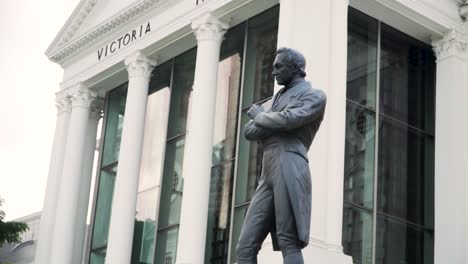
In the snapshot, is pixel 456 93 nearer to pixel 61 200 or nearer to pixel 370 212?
pixel 370 212

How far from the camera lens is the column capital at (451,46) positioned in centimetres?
2758

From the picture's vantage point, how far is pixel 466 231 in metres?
26.4

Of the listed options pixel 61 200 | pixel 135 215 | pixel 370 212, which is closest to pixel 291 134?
pixel 370 212

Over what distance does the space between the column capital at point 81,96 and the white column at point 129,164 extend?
2983 millimetres

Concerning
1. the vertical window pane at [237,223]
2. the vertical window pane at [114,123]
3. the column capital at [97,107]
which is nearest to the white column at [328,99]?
the vertical window pane at [237,223]

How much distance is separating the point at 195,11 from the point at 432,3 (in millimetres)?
6101

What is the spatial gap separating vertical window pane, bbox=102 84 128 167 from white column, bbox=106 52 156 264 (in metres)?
2.87

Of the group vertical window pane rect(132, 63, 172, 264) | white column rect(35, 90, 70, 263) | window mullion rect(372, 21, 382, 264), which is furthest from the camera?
white column rect(35, 90, 70, 263)

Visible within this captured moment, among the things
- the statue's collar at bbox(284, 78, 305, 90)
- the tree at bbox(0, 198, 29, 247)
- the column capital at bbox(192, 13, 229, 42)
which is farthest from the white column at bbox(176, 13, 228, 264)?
the statue's collar at bbox(284, 78, 305, 90)

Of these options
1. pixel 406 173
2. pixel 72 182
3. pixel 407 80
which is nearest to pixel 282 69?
pixel 406 173

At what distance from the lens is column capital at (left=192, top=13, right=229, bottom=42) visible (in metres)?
27.5

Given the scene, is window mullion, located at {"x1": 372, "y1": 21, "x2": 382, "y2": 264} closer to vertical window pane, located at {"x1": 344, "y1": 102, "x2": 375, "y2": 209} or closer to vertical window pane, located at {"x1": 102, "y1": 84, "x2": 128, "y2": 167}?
vertical window pane, located at {"x1": 344, "y1": 102, "x2": 375, "y2": 209}

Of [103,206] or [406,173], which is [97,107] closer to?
[103,206]

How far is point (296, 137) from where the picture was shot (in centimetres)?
892
